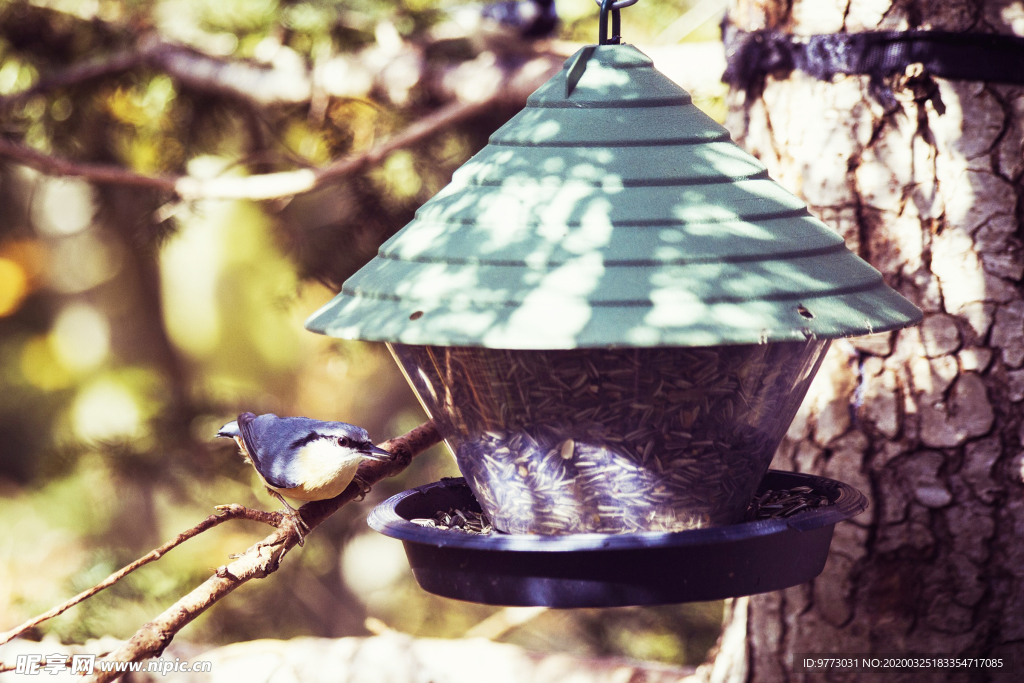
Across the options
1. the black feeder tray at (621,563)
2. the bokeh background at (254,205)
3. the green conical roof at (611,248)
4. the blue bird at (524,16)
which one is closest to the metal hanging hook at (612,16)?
the green conical roof at (611,248)

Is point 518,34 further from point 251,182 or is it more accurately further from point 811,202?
point 811,202

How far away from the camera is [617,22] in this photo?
1748 millimetres

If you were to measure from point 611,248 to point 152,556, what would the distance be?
3.04ft

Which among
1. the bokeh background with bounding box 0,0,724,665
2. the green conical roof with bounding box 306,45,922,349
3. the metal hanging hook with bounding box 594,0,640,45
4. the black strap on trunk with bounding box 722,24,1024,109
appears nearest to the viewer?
the green conical roof with bounding box 306,45,922,349

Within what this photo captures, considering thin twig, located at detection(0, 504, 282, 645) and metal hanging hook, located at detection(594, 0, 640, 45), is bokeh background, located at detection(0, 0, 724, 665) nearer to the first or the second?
thin twig, located at detection(0, 504, 282, 645)

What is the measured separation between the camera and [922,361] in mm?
2383

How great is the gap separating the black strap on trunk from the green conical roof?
93 cm

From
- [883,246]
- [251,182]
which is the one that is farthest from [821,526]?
[251,182]

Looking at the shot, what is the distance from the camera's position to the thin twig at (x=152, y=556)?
1.53m

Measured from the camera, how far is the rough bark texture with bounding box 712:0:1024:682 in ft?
7.64

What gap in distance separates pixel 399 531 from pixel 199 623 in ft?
11.6

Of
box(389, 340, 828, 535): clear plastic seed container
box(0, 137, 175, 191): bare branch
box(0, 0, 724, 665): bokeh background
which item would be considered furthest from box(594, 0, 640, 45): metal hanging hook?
box(0, 137, 175, 191): bare branch

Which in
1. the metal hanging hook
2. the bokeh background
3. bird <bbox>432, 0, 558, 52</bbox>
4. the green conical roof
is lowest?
the bokeh background

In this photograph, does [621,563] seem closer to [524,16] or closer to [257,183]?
[257,183]
